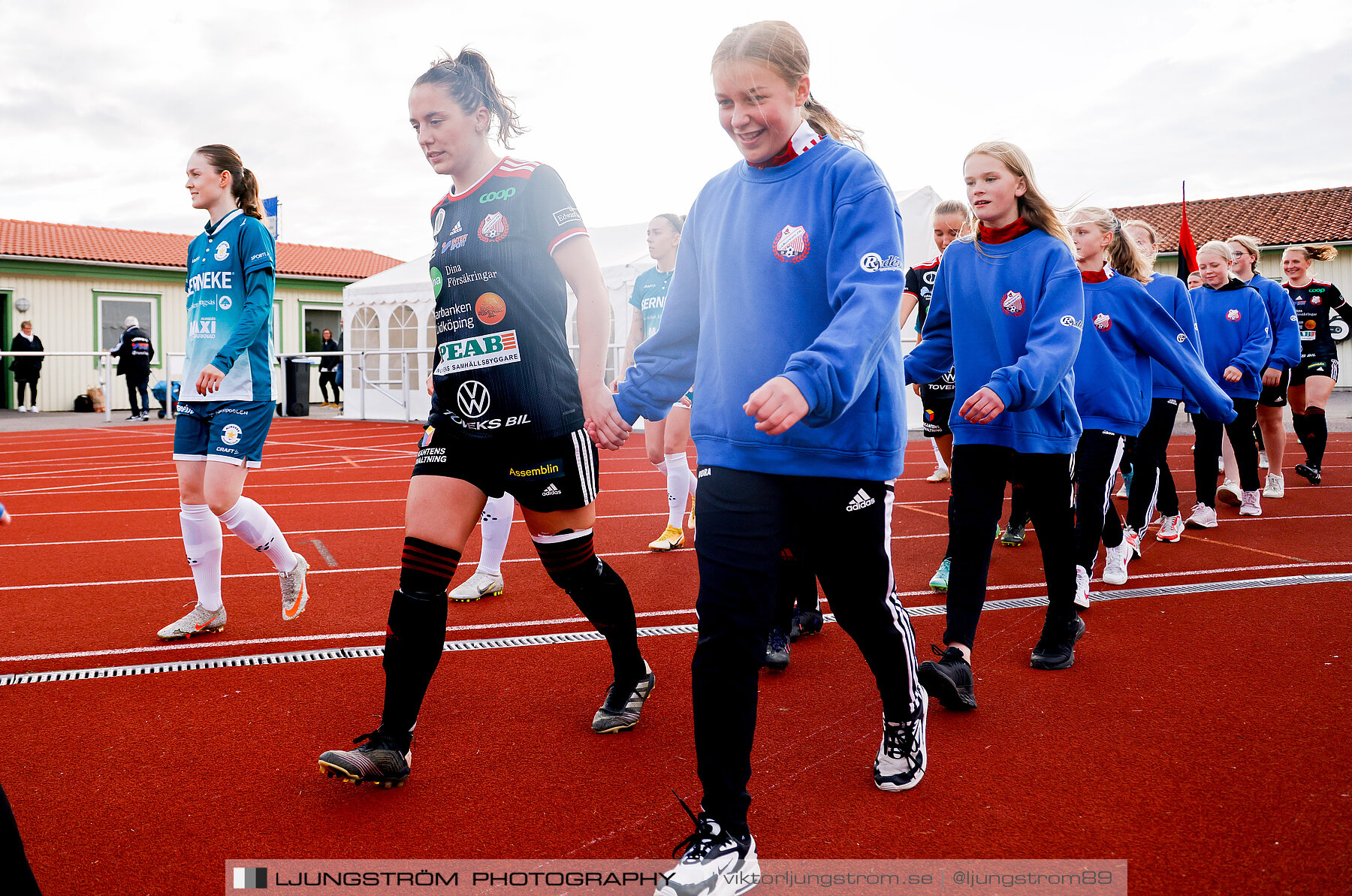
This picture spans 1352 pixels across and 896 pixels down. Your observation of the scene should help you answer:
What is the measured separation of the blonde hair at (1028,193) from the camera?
10.8ft

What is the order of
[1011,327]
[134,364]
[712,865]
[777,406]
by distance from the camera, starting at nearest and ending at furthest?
[777,406], [712,865], [1011,327], [134,364]

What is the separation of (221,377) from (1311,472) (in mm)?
9618

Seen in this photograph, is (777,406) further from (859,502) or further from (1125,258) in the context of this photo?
(1125,258)

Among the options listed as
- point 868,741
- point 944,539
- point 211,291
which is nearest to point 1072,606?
point 868,741

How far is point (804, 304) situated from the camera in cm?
216

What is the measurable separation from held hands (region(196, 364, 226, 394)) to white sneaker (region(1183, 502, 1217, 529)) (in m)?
6.23

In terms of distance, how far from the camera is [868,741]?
285cm

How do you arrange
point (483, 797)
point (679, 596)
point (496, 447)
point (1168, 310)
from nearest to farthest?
point (483, 797), point (496, 447), point (679, 596), point (1168, 310)

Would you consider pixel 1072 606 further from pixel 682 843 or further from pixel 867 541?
pixel 682 843

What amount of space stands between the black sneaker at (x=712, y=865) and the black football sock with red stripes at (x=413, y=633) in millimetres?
874

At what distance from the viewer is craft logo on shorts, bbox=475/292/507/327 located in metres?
2.68

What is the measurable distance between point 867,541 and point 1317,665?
2.40m

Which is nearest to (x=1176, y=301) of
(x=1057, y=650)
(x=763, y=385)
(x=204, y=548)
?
(x=1057, y=650)

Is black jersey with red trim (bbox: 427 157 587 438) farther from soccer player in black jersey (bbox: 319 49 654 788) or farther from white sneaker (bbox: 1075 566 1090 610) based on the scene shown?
white sneaker (bbox: 1075 566 1090 610)
